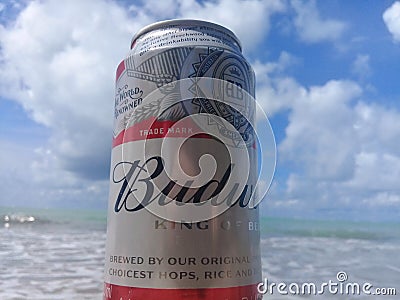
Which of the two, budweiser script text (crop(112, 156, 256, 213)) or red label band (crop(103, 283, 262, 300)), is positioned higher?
budweiser script text (crop(112, 156, 256, 213))

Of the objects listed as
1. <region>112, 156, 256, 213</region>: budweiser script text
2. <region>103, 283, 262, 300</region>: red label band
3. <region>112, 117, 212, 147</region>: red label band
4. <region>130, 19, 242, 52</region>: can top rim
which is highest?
<region>130, 19, 242, 52</region>: can top rim

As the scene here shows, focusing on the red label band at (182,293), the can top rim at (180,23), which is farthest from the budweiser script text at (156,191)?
the can top rim at (180,23)

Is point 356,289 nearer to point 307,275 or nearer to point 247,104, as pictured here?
point 307,275

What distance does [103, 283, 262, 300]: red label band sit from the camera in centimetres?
69

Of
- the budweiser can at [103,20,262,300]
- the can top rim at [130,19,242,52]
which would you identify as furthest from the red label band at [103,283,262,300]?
the can top rim at [130,19,242,52]

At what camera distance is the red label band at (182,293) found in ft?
2.26

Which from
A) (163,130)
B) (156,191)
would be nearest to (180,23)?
(163,130)

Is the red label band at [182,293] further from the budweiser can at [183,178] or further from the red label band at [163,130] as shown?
the red label band at [163,130]

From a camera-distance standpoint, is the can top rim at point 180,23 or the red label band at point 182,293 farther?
the can top rim at point 180,23

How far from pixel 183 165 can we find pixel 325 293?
3.66ft

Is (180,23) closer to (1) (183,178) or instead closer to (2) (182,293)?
(1) (183,178)

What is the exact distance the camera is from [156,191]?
0.74 m

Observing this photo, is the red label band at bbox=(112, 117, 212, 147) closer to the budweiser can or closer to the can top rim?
the budweiser can

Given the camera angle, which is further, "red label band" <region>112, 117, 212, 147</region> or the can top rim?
the can top rim
